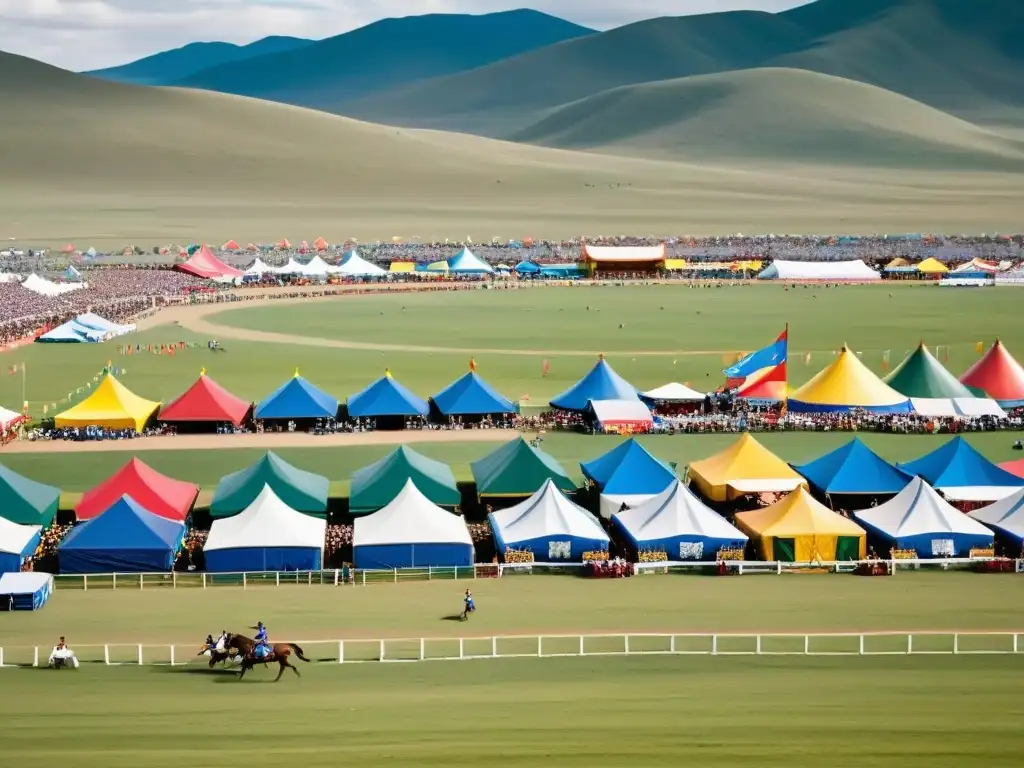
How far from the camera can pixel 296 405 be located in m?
40.5

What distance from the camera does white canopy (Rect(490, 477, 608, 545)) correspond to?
26.3 metres

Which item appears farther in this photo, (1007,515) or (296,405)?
(296,405)

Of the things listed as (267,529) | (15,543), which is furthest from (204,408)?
(15,543)

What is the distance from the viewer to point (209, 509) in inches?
1169

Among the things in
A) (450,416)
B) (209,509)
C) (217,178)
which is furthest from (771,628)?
(217,178)

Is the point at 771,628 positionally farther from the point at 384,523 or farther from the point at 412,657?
the point at 384,523

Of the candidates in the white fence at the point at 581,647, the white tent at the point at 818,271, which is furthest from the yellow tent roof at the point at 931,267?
the white fence at the point at 581,647

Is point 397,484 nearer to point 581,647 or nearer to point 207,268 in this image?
point 581,647

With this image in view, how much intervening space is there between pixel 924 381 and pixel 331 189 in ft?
414

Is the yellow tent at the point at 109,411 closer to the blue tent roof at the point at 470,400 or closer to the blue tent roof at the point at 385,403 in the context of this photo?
the blue tent roof at the point at 385,403

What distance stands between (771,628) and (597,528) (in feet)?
17.8

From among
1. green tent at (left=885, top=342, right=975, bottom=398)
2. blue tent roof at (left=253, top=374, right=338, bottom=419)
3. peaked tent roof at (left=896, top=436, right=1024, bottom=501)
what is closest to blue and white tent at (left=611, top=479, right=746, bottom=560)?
peaked tent roof at (left=896, top=436, right=1024, bottom=501)

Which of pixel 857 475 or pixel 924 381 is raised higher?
pixel 924 381

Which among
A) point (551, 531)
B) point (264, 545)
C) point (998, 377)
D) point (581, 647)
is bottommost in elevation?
point (581, 647)
